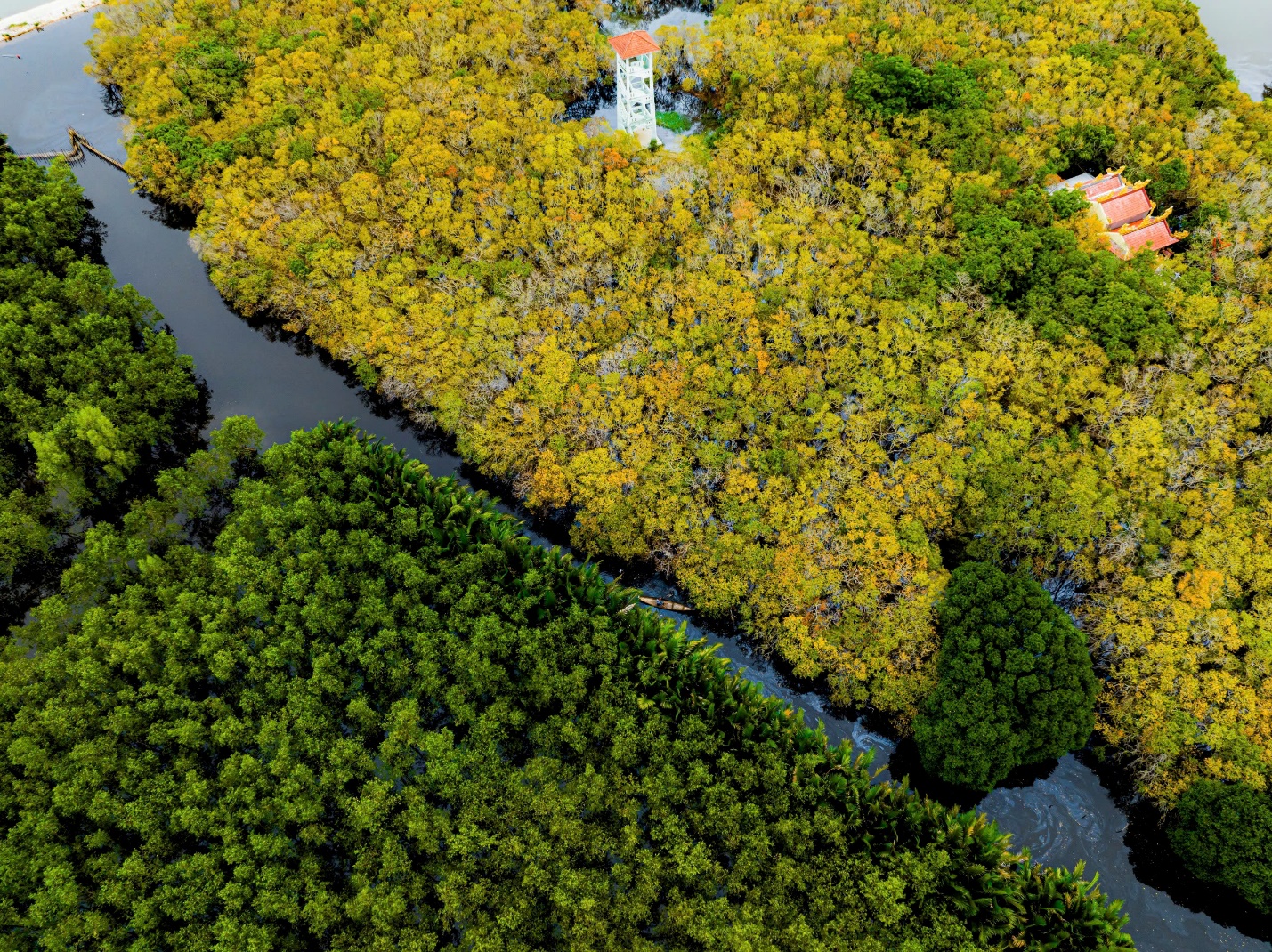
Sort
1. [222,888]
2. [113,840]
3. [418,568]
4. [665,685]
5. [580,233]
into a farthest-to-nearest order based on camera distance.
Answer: [580,233]
[418,568]
[665,685]
[113,840]
[222,888]

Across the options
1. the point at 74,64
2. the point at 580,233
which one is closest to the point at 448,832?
the point at 580,233

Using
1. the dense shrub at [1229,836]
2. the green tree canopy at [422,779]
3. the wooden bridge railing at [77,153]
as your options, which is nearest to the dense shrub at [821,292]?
the dense shrub at [1229,836]

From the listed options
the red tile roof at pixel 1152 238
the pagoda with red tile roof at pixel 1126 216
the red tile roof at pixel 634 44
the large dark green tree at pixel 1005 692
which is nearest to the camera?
the large dark green tree at pixel 1005 692

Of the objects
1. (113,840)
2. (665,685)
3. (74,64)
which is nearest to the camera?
(113,840)

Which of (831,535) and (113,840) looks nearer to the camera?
(113,840)

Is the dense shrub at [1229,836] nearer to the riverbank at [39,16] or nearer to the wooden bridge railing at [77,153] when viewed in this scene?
the wooden bridge railing at [77,153]

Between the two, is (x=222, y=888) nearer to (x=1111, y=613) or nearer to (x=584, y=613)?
(x=584, y=613)

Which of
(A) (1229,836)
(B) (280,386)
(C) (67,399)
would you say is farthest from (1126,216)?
(C) (67,399)

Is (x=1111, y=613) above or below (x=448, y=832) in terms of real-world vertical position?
above
